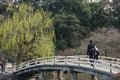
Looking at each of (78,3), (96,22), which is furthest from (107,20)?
(78,3)

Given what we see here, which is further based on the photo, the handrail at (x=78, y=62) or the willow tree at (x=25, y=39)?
the willow tree at (x=25, y=39)

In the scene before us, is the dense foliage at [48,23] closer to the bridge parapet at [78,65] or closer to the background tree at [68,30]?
the background tree at [68,30]

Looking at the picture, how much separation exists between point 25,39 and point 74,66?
394 inches

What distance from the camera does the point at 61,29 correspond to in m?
47.6

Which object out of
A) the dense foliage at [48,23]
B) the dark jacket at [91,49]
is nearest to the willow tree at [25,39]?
the dense foliage at [48,23]

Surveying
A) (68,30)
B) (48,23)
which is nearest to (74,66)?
(48,23)

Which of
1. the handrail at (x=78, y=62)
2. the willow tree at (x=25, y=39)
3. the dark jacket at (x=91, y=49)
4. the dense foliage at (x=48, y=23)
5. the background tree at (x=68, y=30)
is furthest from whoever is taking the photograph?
the background tree at (x=68, y=30)

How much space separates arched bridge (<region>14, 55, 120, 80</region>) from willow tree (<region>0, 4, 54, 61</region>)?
7.33 ft

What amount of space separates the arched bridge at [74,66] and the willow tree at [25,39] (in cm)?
223

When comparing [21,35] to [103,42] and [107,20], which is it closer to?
[103,42]

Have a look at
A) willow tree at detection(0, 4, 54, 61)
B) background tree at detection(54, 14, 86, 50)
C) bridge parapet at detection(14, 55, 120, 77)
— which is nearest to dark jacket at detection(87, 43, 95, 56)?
bridge parapet at detection(14, 55, 120, 77)

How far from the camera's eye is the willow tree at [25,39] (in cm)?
3334

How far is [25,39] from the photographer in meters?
33.2

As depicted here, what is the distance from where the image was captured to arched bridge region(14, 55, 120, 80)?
67.0 ft
